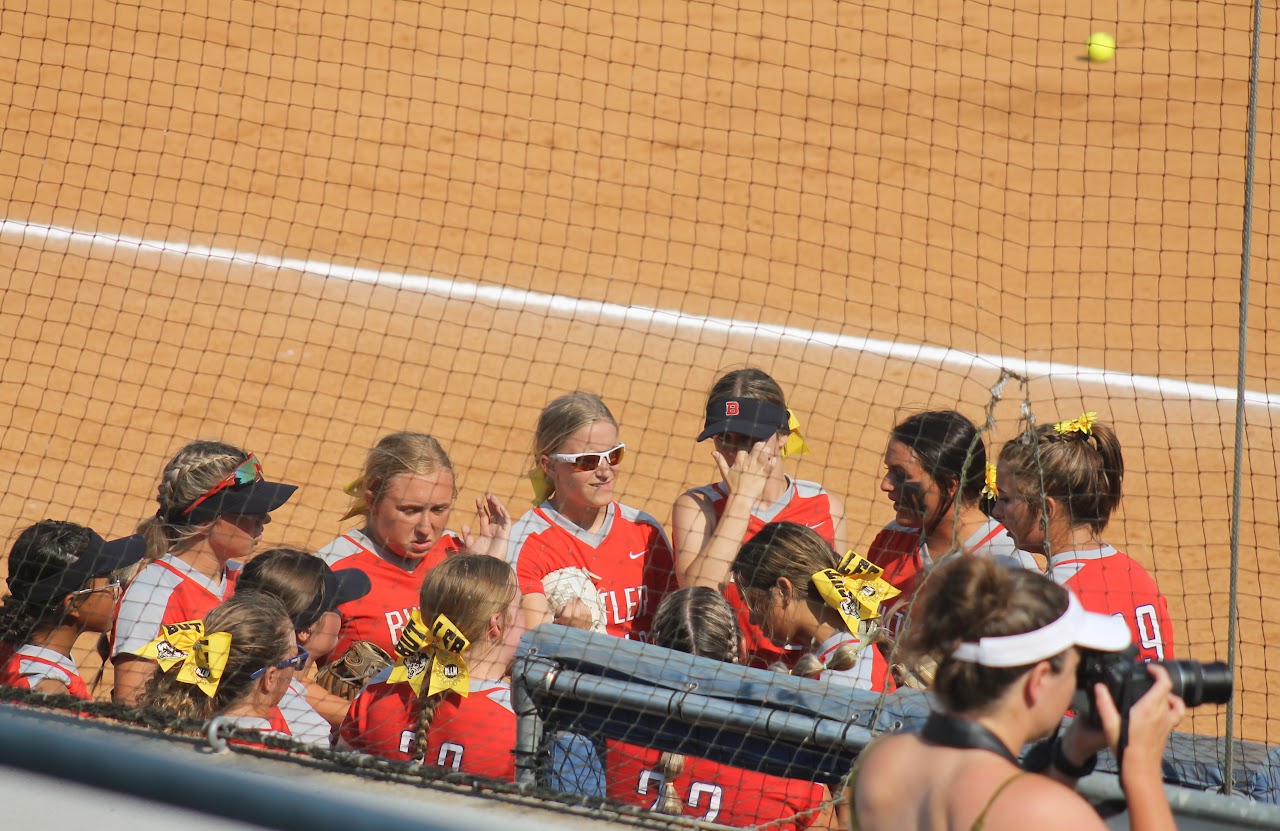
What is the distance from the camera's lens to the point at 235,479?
3.88 metres

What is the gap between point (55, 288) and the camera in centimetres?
902

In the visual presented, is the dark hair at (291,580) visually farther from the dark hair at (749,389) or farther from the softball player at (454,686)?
the dark hair at (749,389)

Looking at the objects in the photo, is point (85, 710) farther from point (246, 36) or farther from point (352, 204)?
point (246, 36)

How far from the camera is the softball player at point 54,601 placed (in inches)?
141

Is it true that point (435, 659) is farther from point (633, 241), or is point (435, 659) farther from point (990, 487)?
point (633, 241)

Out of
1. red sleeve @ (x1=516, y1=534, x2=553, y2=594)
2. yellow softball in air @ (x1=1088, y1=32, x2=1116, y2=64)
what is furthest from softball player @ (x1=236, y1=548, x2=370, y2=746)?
yellow softball in air @ (x1=1088, y1=32, x2=1116, y2=64)

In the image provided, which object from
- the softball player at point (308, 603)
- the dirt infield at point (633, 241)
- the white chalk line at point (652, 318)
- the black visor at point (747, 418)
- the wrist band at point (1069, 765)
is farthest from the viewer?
the white chalk line at point (652, 318)

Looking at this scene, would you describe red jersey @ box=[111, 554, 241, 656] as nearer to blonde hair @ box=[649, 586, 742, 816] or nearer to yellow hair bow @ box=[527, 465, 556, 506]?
yellow hair bow @ box=[527, 465, 556, 506]

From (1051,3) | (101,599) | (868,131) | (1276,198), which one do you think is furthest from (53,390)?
(1051,3)

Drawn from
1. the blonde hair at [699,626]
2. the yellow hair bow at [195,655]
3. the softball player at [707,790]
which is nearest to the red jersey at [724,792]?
the softball player at [707,790]

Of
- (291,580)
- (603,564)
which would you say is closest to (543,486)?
(603,564)

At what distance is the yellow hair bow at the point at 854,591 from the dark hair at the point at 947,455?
587mm

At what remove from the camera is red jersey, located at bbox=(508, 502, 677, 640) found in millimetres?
3959

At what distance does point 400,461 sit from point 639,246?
6.24 m
